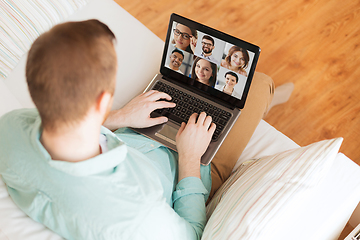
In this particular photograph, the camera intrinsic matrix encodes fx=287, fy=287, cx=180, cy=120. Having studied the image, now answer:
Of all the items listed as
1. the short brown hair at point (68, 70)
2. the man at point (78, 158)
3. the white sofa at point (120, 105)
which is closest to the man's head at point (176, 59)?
the white sofa at point (120, 105)

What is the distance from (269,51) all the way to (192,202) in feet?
4.24

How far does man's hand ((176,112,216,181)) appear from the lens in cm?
98

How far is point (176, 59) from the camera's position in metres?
1.16

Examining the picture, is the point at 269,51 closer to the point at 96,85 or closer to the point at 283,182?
the point at 283,182

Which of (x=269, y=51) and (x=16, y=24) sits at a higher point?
(x=269, y=51)

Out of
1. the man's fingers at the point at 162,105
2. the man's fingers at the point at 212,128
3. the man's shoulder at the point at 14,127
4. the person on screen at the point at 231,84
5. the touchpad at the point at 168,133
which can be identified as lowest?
the touchpad at the point at 168,133

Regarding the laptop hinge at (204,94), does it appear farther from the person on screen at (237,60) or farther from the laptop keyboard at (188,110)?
the person on screen at (237,60)

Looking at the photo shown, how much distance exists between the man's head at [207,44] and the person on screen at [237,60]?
0.07 meters

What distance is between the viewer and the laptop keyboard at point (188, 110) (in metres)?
1.13

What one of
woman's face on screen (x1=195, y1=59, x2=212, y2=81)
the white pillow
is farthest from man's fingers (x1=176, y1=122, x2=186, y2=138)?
the white pillow

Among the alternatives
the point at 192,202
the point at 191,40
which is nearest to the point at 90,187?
the point at 192,202

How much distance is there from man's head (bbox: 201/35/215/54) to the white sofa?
1.16 ft

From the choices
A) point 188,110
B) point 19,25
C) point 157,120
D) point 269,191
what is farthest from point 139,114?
point 19,25

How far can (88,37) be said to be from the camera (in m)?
0.55
